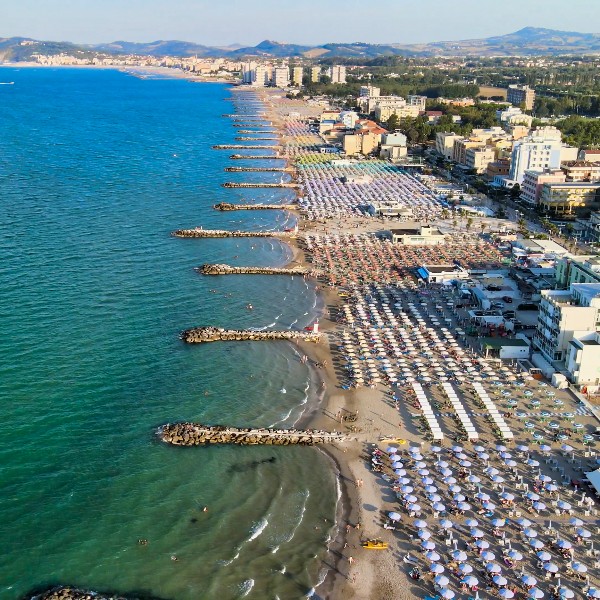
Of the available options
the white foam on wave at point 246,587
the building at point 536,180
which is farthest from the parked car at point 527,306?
the building at point 536,180

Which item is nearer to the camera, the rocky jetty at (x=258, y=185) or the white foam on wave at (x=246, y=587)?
the white foam on wave at (x=246, y=587)

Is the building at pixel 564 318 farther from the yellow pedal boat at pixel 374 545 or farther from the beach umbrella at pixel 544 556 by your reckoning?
the yellow pedal boat at pixel 374 545

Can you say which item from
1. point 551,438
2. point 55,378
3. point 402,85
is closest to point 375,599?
point 551,438

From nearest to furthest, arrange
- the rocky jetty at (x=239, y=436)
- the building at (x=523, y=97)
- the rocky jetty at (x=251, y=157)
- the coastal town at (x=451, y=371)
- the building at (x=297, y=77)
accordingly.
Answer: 1. the coastal town at (x=451, y=371)
2. the rocky jetty at (x=239, y=436)
3. the rocky jetty at (x=251, y=157)
4. the building at (x=523, y=97)
5. the building at (x=297, y=77)

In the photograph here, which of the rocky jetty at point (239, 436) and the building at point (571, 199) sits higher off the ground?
the building at point (571, 199)

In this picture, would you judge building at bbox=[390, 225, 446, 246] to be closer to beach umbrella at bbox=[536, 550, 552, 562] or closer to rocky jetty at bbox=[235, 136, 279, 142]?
beach umbrella at bbox=[536, 550, 552, 562]

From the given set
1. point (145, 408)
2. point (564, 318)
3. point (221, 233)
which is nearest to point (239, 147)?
point (221, 233)
